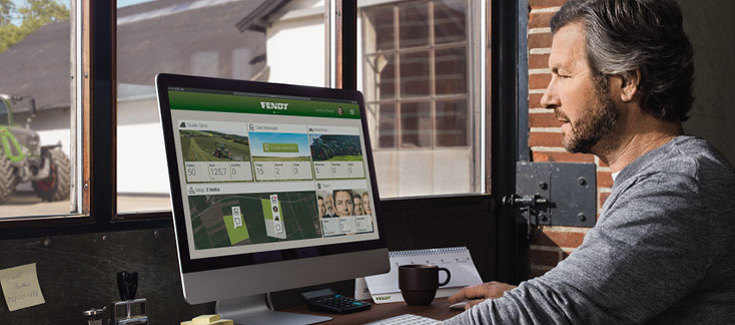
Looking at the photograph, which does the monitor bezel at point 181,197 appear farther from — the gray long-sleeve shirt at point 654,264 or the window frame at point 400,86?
the window frame at point 400,86

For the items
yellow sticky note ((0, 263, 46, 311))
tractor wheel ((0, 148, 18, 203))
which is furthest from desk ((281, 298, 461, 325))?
tractor wheel ((0, 148, 18, 203))

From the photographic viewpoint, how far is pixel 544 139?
2578 millimetres

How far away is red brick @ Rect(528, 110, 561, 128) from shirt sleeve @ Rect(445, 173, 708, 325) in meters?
1.39

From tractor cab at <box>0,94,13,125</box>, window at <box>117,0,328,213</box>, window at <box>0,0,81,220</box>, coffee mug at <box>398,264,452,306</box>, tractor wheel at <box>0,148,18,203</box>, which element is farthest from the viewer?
tractor cab at <box>0,94,13,125</box>

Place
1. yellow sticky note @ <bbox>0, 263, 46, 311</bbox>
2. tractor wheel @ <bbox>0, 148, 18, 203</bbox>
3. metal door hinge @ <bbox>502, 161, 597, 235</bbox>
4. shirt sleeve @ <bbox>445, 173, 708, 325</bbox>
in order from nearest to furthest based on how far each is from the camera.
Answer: shirt sleeve @ <bbox>445, 173, 708, 325</bbox> < yellow sticky note @ <bbox>0, 263, 46, 311</bbox> < metal door hinge @ <bbox>502, 161, 597, 235</bbox> < tractor wheel @ <bbox>0, 148, 18, 203</bbox>

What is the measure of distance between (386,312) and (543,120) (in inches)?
47.3

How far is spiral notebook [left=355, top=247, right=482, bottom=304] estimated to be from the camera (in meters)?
1.80

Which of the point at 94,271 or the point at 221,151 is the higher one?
the point at 221,151

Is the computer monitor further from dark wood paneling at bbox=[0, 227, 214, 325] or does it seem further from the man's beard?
the man's beard

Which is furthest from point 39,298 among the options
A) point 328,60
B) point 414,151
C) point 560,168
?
point 414,151

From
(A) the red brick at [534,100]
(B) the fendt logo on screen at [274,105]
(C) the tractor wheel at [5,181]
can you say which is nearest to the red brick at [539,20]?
(A) the red brick at [534,100]

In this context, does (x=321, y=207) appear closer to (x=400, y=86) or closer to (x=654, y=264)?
(x=654, y=264)

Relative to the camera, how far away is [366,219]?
172 centimetres

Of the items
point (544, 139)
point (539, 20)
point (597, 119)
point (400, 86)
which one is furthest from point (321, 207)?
point (400, 86)
